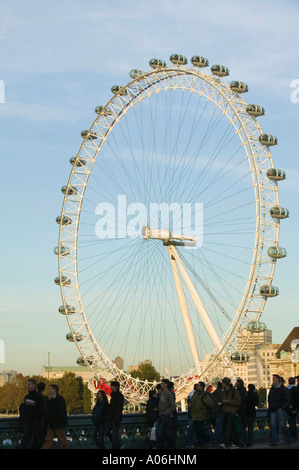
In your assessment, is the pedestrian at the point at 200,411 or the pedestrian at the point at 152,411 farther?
the pedestrian at the point at 200,411

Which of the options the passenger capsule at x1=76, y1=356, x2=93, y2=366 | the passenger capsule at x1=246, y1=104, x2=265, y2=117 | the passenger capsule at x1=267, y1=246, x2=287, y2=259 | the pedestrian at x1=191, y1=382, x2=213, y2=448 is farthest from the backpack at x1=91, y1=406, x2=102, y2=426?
the passenger capsule at x1=76, y1=356, x2=93, y2=366

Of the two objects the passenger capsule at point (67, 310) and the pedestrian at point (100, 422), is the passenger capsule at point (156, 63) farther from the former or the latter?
the pedestrian at point (100, 422)

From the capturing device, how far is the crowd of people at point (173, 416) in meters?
18.0

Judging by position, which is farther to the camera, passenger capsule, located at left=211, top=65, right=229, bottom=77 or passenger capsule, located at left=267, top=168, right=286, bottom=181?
passenger capsule, located at left=211, top=65, right=229, bottom=77

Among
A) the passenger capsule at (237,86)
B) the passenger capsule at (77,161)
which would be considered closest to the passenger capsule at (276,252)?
the passenger capsule at (237,86)

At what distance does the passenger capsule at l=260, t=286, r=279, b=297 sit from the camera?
48000mm

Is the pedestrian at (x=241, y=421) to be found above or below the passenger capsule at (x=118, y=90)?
below

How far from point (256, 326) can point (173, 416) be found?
28.2 meters

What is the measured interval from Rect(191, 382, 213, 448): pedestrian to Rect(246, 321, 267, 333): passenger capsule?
2617cm

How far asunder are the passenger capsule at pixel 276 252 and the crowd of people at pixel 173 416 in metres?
23.2

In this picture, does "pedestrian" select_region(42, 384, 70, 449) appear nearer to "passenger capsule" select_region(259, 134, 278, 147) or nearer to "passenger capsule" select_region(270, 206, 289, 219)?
"passenger capsule" select_region(270, 206, 289, 219)

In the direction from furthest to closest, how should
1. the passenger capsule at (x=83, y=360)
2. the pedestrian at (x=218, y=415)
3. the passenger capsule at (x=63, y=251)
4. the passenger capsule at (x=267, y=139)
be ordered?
the passenger capsule at (x=83, y=360)
the passenger capsule at (x=63, y=251)
the passenger capsule at (x=267, y=139)
the pedestrian at (x=218, y=415)
